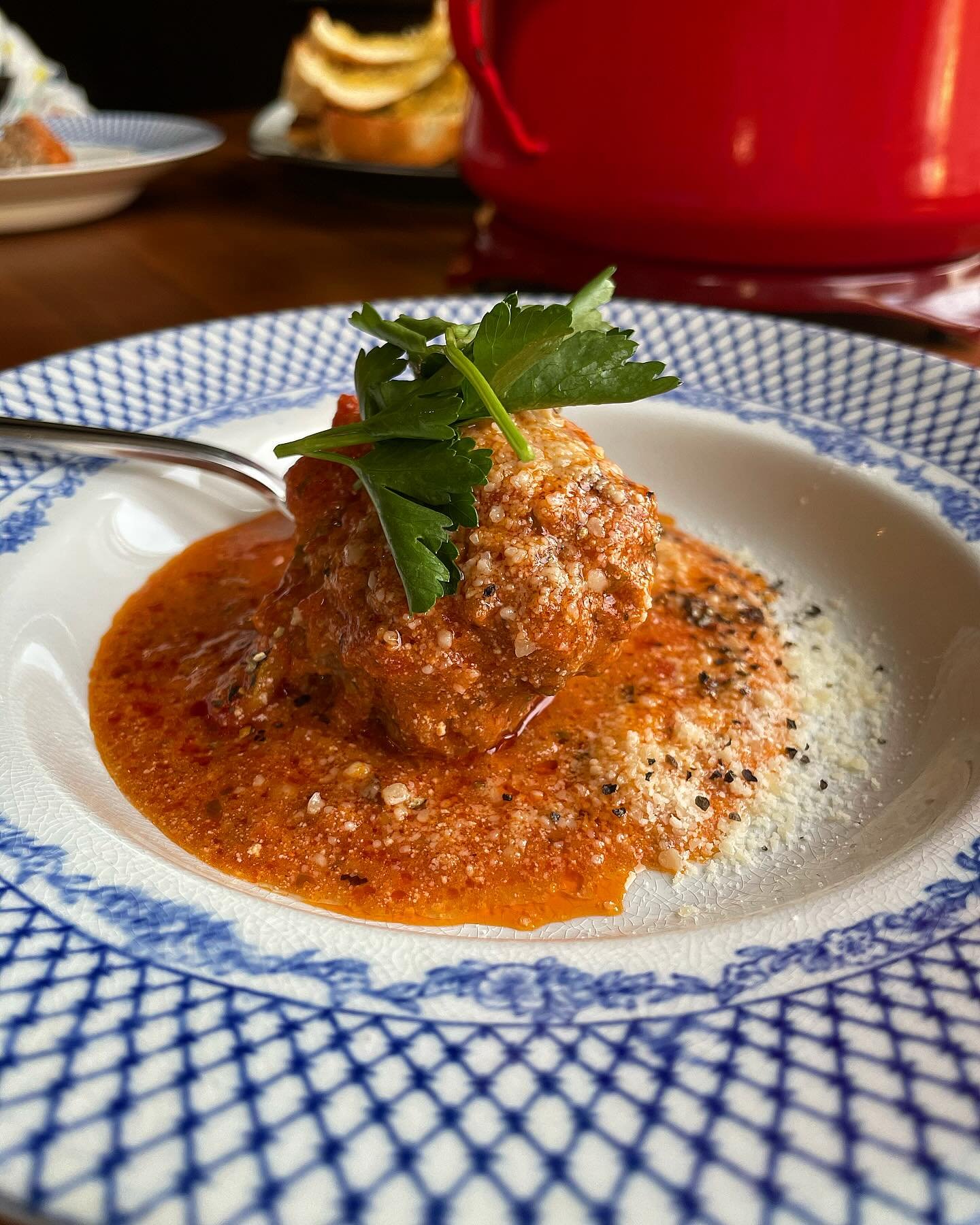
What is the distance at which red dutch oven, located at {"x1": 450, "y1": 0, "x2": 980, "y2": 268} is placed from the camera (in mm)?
1797

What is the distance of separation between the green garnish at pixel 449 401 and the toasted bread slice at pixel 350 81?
2.10m

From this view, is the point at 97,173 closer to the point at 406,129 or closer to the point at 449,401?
the point at 406,129

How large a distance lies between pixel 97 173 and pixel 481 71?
3.77 ft

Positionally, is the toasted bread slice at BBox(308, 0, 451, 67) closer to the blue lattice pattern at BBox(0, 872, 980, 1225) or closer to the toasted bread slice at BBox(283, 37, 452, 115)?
the toasted bread slice at BBox(283, 37, 452, 115)

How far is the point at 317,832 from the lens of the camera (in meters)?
1.13

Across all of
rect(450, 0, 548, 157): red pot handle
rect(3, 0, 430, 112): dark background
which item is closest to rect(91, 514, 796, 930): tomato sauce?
rect(450, 0, 548, 157): red pot handle

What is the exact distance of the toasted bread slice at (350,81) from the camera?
2.99 m

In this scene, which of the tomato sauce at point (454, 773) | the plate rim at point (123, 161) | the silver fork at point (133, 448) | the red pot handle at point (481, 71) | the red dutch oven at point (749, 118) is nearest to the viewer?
the tomato sauce at point (454, 773)

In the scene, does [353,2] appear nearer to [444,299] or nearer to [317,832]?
[444,299]

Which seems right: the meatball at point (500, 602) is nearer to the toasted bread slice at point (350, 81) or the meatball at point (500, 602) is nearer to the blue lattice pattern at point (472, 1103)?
the blue lattice pattern at point (472, 1103)

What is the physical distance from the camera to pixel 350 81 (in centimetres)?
308

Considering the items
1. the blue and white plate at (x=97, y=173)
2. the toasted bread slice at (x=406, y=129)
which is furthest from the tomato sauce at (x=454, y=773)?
the toasted bread slice at (x=406, y=129)

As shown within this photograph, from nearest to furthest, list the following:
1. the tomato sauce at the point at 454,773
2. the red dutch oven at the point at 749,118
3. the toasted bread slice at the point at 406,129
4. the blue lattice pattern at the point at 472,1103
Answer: the blue lattice pattern at the point at 472,1103 → the tomato sauce at the point at 454,773 → the red dutch oven at the point at 749,118 → the toasted bread slice at the point at 406,129

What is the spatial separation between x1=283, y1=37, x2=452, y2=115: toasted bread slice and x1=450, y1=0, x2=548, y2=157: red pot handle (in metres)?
1.03
